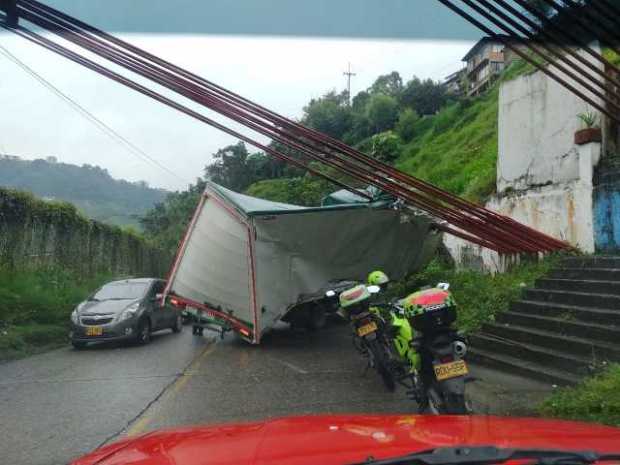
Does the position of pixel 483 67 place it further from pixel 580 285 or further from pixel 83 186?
pixel 580 285

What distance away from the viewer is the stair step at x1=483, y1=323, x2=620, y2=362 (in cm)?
744

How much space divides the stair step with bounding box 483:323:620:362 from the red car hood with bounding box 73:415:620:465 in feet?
16.1

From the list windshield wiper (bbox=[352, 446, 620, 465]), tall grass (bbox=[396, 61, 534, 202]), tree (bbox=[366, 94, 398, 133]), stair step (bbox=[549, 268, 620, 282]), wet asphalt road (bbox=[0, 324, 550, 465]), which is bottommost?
wet asphalt road (bbox=[0, 324, 550, 465])

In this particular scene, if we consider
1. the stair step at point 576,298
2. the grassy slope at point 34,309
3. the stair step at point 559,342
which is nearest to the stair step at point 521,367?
the stair step at point 559,342

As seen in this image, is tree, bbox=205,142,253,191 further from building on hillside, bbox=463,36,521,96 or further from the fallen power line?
the fallen power line

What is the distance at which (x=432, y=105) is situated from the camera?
58.8 metres

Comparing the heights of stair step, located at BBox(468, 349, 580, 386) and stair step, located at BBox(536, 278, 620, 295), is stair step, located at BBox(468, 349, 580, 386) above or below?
below

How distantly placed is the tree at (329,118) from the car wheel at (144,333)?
166ft

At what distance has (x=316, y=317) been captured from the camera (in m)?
14.4

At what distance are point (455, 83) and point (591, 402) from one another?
198ft

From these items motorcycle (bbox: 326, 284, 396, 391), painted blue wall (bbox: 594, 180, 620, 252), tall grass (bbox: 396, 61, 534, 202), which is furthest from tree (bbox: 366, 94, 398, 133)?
motorcycle (bbox: 326, 284, 396, 391)

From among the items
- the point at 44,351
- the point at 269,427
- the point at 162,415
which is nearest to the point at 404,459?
the point at 269,427

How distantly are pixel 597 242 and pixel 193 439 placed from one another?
9.48 metres

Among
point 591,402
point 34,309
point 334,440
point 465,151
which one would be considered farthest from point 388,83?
point 334,440
